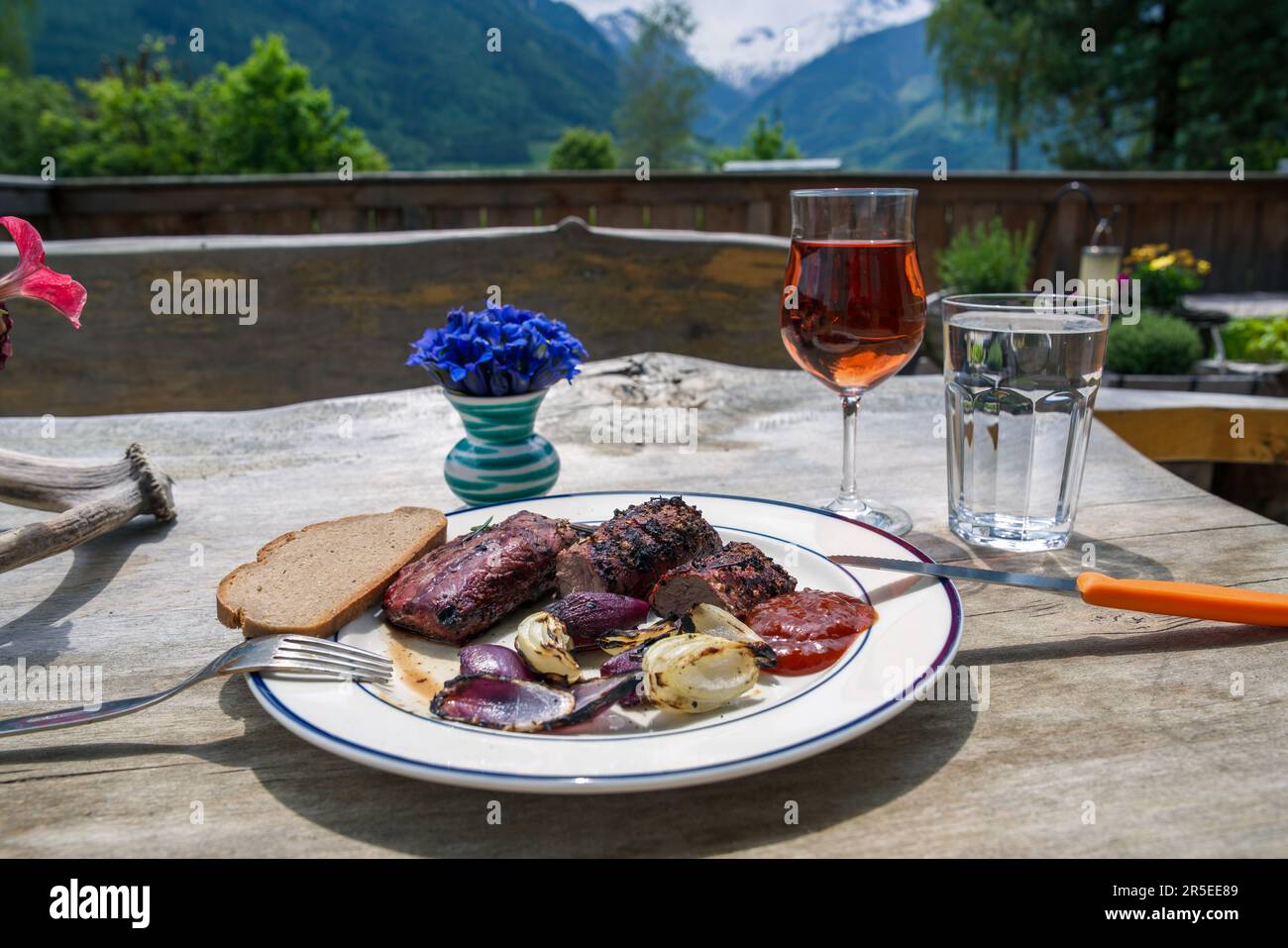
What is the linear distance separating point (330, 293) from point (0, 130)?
44.9 m

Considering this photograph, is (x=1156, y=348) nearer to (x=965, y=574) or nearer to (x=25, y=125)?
(x=965, y=574)

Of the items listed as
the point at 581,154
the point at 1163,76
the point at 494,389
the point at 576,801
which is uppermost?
the point at 581,154

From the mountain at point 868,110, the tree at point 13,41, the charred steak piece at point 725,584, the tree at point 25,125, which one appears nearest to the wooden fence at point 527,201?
the charred steak piece at point 725,584

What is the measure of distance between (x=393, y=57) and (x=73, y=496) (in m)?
95.1

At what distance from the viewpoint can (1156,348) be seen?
5.82m

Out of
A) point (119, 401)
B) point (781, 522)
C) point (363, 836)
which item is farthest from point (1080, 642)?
point (119, 401)

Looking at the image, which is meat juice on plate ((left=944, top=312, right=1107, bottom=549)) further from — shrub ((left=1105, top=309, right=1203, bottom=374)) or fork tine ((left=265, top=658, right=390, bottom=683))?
shrub ((left=1105, top=309, right=1203, bottom=374))

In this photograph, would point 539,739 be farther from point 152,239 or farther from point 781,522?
point 152,239

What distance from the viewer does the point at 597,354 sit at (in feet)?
12.9

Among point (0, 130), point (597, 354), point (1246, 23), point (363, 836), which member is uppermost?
point (0, 130)

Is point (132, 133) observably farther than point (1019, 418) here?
Yes

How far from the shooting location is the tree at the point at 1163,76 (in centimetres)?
1980

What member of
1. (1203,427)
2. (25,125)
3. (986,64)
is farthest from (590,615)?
(25,125)

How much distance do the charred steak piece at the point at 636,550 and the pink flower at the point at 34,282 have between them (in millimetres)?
674
